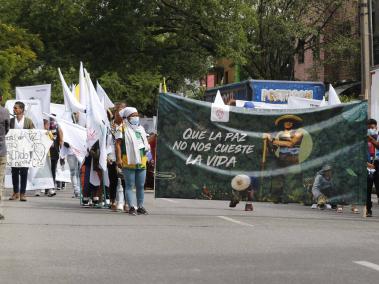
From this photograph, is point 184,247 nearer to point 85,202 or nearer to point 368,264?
point 368,264

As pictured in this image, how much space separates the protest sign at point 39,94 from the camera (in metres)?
20.1

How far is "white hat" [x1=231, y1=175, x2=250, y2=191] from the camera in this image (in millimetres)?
13930

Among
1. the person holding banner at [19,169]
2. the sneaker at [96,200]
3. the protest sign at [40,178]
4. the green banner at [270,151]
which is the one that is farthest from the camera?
the protest sign at [40,178]

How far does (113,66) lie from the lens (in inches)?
Answer: 1315

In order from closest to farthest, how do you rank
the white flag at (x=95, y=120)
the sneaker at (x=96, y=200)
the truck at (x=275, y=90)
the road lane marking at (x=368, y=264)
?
the road lane marking at (x=368, y=264)
the white flag at (x=95, y=120)
the sneaker at (x=96, y=200)
the truck at (x=275, y=90)

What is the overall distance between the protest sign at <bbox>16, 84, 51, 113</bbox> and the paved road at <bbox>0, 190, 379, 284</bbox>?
612 cm

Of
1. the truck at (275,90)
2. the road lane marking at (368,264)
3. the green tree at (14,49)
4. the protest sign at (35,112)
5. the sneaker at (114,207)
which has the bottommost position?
the road lane marking at (368,264)

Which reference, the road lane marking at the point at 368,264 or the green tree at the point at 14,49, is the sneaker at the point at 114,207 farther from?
the green tree at the point at 14,49

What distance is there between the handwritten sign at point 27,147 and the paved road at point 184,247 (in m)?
2.15

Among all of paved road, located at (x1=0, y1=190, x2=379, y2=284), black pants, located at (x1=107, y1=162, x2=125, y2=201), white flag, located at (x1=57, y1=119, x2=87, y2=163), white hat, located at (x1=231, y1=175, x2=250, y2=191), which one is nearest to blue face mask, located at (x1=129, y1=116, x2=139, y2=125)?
black pants, located at (x1=107, y1=162, x2=125, y2=201)

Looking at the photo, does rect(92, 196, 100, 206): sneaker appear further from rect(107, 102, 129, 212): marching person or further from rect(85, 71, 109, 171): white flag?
rect(85, 71, 109, 171): white flag

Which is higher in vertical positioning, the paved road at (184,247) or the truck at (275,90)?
the truck at (275,90)

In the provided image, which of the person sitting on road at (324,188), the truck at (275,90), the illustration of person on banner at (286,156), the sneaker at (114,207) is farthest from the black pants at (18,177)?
the truck at (275,90)

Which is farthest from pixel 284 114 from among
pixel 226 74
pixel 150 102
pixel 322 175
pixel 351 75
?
pixel 226 74
